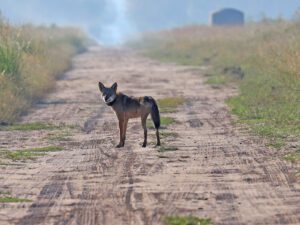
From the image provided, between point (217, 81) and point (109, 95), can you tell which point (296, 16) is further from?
point (109, 95)

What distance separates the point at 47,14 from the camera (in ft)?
498

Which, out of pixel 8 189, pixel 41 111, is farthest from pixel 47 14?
pixel 8 189

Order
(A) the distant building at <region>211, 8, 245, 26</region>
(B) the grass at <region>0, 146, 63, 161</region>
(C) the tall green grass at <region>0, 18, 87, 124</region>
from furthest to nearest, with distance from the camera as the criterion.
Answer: (A) the distant building at <region>211, 8, 245, 26</region> → (C) the tall green grass at <region>0, 18, 87, 124</region> → (B) the grass at <region>0, 146, 63, 161</region>

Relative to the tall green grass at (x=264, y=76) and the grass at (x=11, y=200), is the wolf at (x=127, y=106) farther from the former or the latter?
the grass at (x=11, y=200)

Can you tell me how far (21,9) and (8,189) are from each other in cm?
13613

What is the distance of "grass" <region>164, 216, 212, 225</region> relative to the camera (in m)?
8.05

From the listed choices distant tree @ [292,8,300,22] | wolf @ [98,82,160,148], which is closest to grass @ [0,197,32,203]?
wolf @ [98,82,160,148]

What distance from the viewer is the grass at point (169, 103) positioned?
19.2m

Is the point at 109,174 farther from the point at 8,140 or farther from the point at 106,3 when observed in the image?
the point at 106,3

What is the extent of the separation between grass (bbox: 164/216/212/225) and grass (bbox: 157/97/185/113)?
34.8 feet

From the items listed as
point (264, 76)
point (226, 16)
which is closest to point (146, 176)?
point (264, 76)

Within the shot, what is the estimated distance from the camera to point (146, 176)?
1067cm

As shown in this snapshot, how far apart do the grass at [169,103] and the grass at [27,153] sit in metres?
5.69

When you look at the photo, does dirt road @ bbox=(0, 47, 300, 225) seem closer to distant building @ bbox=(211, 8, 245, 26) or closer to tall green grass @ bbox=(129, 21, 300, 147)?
tall green grass @ bbox=(129, 21, 300, 147)
